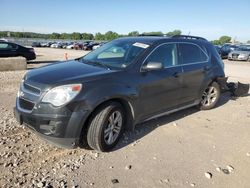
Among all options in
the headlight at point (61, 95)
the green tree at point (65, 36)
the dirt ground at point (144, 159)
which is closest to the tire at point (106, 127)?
the dirt ground at point (144, 159)

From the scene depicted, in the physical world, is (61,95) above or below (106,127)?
above

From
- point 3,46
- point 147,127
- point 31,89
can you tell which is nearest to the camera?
point 31,89

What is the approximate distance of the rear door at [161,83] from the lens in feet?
15.5

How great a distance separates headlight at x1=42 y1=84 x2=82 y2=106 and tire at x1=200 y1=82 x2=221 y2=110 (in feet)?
12.7

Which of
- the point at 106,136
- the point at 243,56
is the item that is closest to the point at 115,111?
the point at 106,136

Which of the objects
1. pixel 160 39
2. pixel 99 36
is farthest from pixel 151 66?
pixel 99 36

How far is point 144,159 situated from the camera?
4164mm

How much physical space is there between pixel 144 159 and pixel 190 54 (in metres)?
2.76

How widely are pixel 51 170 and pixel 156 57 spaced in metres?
2.63

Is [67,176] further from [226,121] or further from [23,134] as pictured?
[226,121]

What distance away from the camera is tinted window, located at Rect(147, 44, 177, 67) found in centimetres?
497

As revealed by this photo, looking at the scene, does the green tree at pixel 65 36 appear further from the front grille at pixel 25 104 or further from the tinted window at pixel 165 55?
the front grille at pixel 25 104

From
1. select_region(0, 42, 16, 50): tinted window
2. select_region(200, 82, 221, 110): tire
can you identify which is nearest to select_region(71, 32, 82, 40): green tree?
select_region(0, 42, 16, 50): tinted window

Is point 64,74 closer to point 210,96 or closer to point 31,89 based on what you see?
point 31,89
